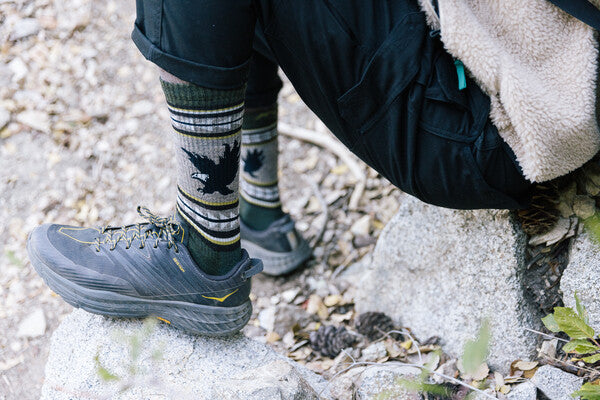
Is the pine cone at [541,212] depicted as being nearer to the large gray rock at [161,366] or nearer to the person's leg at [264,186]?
the large gray rock at [161,366]

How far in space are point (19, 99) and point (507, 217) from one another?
8.38 ft

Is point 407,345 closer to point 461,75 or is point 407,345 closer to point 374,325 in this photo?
point 374,325

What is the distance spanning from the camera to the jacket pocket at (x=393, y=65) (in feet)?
3.72

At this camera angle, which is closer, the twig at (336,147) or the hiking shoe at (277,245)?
the hiking shoe at (277,245)

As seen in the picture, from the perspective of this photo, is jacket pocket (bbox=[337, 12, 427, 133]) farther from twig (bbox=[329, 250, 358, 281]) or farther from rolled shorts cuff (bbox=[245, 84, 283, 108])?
twig (bbox=[329, 250, 358, 281])

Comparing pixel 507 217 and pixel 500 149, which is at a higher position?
pixel 500 149

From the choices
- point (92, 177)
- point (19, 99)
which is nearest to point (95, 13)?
point (19, 99)

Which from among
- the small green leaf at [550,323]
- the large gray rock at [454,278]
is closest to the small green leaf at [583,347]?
the small green leaf at [550,323]

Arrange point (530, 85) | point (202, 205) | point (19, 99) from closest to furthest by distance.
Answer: point (530, 85) < point (202, 205) < point (19, 99)

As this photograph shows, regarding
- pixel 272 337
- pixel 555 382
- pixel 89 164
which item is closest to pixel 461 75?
pixel 555 382

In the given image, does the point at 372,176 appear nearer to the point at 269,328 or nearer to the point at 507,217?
the point at 269,328

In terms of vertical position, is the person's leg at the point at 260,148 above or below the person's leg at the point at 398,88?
below

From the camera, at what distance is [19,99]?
3.04 m

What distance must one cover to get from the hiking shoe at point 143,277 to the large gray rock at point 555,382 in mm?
711
